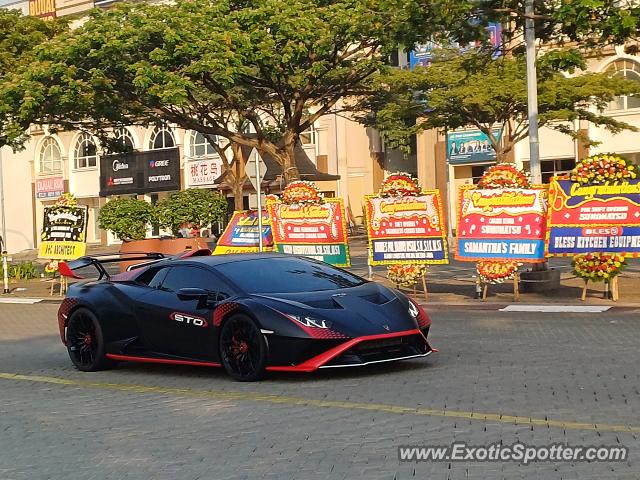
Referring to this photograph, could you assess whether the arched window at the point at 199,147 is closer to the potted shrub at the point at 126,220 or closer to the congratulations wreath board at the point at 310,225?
the potted shrub at the point at 126,220

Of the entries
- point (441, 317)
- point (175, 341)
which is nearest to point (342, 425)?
point (175, 341)

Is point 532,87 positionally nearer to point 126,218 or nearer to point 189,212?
point 189,212

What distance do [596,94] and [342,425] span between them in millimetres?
33017

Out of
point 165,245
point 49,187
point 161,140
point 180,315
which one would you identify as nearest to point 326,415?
point 180,315

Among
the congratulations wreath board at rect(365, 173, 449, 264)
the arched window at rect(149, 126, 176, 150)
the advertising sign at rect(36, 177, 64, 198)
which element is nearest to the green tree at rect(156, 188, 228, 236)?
the congratulations wreath board at rect(365, 173, 449, 264)

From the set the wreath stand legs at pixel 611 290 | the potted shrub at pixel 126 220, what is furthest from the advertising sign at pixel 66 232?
the wreath stand legs at pixel 611 290

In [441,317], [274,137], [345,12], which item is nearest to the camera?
[441,317]

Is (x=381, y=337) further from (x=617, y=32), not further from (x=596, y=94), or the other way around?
(x=596, y=94)

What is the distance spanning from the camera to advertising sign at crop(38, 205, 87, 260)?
2694 cm

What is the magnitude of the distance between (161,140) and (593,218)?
2132 inches

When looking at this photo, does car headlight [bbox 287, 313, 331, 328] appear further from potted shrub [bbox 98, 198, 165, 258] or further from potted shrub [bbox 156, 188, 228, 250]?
potted shrub [bbox 156, 188, 228, 250]

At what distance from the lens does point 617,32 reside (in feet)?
59.9

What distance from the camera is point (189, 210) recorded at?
31.2m

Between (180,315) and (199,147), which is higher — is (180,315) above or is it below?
below
